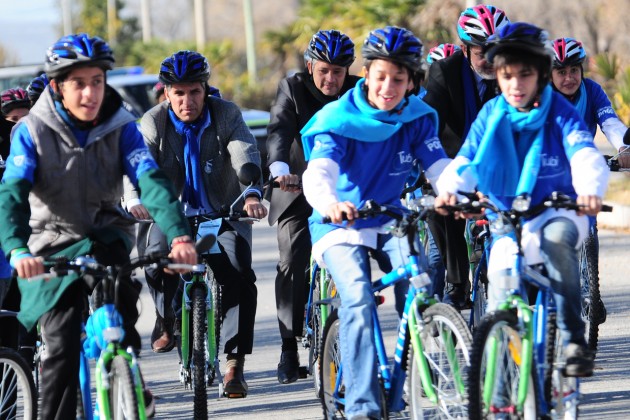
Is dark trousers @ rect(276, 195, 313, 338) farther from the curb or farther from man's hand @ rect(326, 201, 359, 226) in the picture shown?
the curb

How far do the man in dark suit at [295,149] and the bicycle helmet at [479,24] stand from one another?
0.65 m

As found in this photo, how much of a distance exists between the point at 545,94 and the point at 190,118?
96.7 inches

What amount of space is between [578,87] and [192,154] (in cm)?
234

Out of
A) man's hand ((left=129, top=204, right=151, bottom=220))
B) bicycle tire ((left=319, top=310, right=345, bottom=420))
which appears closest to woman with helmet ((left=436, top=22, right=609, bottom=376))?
bicycle tire ((left=319, top=310, right=345, bottom=420))

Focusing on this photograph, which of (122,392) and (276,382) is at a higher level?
(122,392)

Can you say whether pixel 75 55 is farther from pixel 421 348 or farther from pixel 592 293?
pixel 592 293

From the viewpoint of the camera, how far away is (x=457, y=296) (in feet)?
29.8

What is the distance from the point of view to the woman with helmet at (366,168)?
6.53m

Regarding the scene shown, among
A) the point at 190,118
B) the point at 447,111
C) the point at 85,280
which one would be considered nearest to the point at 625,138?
the point at 447,111

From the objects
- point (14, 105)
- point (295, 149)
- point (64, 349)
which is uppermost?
point (14, 105)

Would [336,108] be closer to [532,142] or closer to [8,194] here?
[532,142]

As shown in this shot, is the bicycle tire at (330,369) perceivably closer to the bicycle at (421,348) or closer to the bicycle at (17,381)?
the bicycle at (421,348)

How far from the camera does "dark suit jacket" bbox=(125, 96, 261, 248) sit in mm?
8359

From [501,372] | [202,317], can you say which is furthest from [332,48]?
[501,372]
